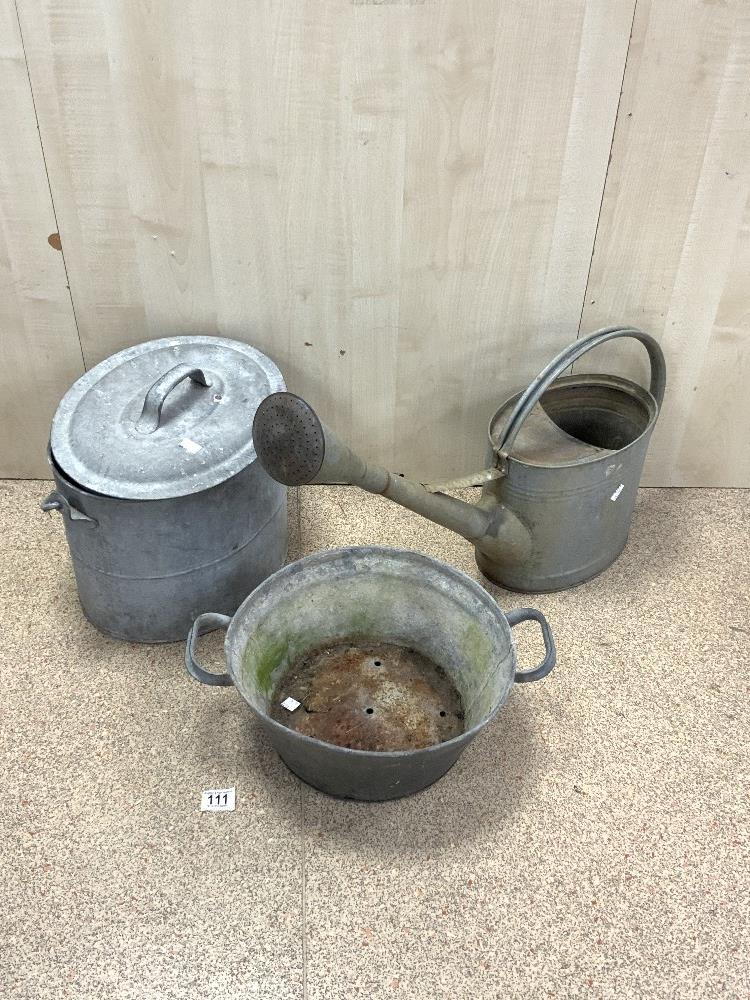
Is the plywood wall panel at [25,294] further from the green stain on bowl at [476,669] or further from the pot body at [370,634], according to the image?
the green stain on bowl at [476,669]

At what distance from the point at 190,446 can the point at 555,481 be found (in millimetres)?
680

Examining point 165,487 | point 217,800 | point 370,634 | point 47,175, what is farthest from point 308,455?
point 47,175

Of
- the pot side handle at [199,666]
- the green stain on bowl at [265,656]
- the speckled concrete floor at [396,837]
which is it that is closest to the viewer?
the speckled concrete floor at [396,837]

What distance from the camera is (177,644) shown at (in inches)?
68.7

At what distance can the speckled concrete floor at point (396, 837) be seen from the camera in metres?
1.29

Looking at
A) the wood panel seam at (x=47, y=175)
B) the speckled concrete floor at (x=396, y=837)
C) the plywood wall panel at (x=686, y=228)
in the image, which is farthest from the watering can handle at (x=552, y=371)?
the wood panel seam at (x=47, y=175)

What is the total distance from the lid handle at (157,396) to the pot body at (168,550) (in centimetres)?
16

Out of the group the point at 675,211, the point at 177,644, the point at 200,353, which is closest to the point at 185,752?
the point at 177,644

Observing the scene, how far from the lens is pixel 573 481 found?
5.48 feet

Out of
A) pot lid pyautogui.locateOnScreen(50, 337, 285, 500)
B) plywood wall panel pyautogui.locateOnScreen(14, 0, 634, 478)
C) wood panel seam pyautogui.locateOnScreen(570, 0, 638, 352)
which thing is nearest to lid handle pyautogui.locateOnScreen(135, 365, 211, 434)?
pot lid pyautogui.locateOnScreen(50, 337, 285, 500)

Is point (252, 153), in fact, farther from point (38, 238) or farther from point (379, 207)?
point (38, 238)

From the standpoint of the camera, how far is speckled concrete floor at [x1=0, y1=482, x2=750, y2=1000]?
129 centimetres

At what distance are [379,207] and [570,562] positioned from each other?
0.81 metres

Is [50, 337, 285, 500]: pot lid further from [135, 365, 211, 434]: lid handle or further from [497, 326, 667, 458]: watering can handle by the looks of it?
[497, 326, 667, 458]: watering can handle
